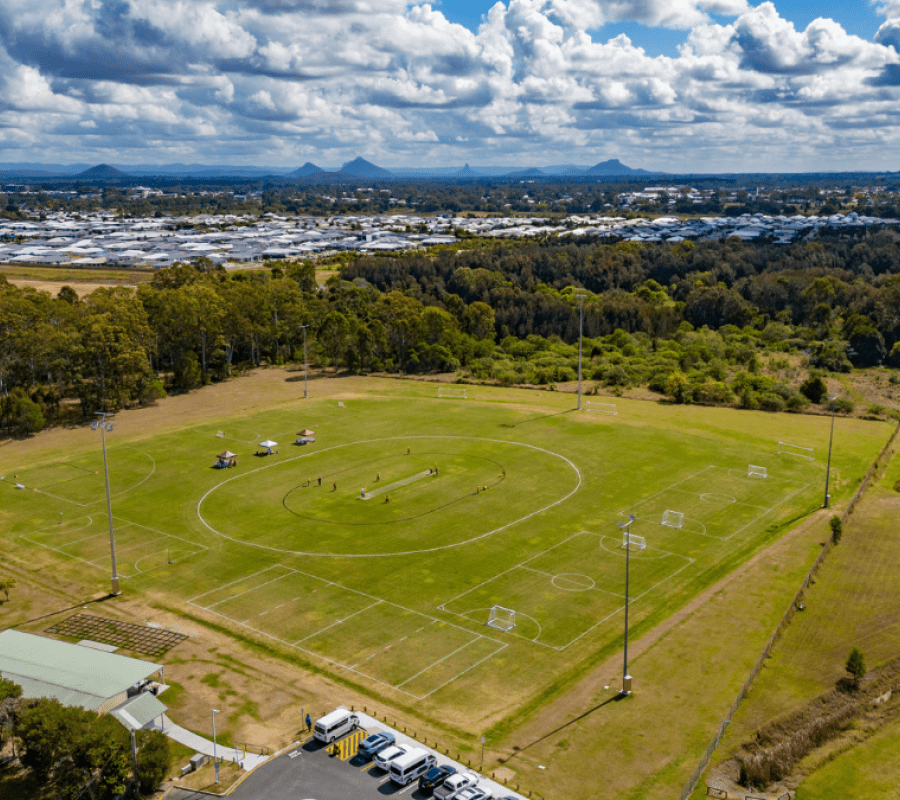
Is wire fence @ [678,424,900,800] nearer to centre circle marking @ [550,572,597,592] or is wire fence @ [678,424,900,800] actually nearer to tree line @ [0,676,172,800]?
centre circle marking @ [550,572,597,592]

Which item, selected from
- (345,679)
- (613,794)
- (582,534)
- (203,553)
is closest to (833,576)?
(582,534)

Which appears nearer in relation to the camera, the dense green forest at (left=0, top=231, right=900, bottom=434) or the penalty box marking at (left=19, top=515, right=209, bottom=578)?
the penalty box marking at (left=19, top=515, right=209, bottom=578)

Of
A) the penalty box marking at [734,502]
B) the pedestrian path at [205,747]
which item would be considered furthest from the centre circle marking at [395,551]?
the pedestrian path at [205,747]

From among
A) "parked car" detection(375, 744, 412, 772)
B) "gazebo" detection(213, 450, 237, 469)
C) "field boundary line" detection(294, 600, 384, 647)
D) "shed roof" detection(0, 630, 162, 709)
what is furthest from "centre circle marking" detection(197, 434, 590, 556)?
"parked car" detection(375, 744, 412, 772)

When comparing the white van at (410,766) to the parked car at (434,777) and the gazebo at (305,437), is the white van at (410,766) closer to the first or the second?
the parked car at (434,777)

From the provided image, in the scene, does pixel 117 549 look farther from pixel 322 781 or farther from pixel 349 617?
pixel 322 781
